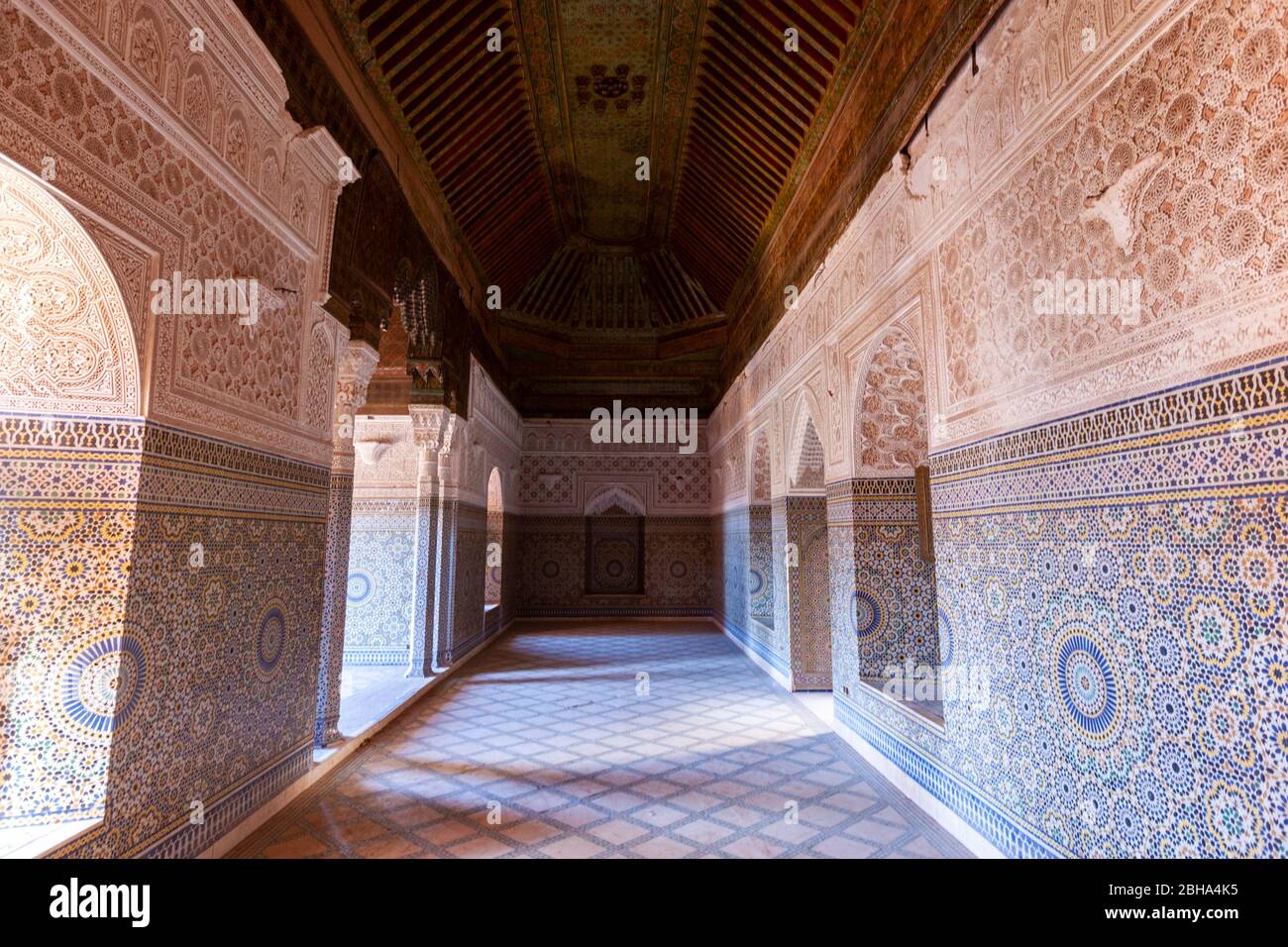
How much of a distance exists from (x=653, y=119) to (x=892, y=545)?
3.67 meters

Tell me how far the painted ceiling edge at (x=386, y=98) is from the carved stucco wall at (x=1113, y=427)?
101 inches

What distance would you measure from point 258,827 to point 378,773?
2.25 feet

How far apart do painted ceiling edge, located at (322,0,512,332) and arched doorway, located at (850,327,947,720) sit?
2.90 m

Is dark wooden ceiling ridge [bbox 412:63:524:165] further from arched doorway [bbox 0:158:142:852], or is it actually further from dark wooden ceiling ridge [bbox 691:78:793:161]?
arched doorway [bbox 0:158:142:852]

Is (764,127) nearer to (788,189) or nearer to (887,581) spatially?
(788,189)

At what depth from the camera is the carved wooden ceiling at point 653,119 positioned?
323 centimetres

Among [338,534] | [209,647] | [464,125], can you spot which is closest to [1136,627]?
[209,647]

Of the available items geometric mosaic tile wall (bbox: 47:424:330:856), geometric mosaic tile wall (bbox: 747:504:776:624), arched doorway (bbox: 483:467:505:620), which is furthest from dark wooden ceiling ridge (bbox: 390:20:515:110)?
arched doorway (bbox: 483:467:505:620)

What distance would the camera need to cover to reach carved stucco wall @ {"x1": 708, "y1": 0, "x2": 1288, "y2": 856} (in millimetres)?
1297

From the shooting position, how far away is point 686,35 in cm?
421

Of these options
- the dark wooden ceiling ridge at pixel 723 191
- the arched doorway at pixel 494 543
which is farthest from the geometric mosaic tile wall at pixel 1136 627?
the arched doorway at pixel 494 543
